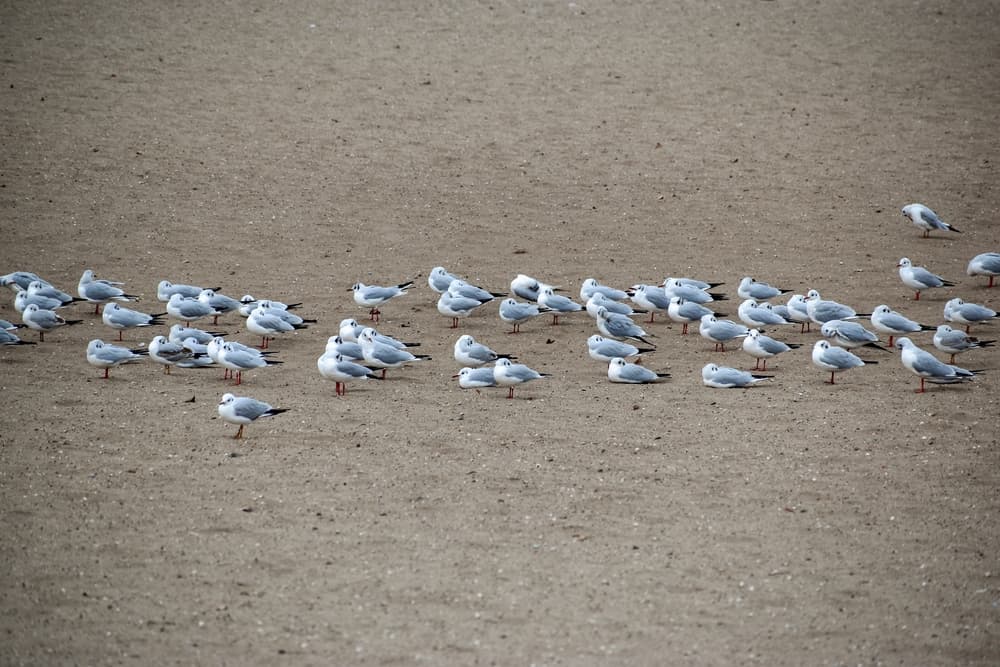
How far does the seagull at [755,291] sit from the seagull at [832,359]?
270cm

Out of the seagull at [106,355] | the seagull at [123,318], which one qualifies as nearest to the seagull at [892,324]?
the seagull at [106,355]

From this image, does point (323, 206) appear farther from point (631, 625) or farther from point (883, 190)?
point (631, 625)

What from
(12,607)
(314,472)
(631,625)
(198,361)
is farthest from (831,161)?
(12,607)

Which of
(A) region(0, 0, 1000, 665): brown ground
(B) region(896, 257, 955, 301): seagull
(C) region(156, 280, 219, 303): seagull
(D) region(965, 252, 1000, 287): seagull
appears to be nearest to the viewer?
(A) region(0, 0, 1000, 665): brown ground

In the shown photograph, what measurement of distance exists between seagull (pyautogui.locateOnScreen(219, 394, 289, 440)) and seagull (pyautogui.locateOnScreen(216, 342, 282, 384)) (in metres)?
1.62

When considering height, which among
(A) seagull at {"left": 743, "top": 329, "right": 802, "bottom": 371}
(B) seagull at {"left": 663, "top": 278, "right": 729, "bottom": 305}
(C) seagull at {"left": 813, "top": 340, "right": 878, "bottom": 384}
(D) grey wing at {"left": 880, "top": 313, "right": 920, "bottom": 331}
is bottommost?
(B) seagull at {"left": 663, "top": 278, "right": 729, "bottom": 305}

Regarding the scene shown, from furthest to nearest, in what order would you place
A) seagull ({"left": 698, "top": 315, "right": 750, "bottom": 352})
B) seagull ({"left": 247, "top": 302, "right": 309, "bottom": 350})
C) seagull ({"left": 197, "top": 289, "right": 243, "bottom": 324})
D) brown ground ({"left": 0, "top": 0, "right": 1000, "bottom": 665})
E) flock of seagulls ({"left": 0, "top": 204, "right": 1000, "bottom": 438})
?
seagull ({"left": 197, "top": 289, "right": 243, "bottom": 324}) < seagull ({"left": 698, "top": 315, "right": 750, "bottom": 352}) < seagull ({"left": 247, "top": 302, "right": 309, "bottom": 350}) < flock of seagulls ({"left": 0, "top": 204, "right": 1000, "bottom": 438}) < brown ground ({"left": 0, "top": 0, "right": 1000, "bottom": 665})

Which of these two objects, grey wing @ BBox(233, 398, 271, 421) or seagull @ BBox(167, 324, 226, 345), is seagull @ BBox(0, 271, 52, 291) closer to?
seagull @ BBox(167, 324, 226, 345)

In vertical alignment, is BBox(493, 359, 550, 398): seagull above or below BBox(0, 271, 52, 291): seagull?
above

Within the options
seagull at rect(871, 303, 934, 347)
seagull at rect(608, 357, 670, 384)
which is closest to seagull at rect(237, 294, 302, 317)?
seagull at rect(608, 357, 670, 384)

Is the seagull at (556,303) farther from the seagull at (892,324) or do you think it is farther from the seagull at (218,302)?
the seagull at (218,302)

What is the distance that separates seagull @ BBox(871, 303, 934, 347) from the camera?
14.0m

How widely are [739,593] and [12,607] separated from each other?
4.51m

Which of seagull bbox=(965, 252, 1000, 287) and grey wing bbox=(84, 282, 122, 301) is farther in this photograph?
seagull bbox=(965, 252, 1000, 287)
